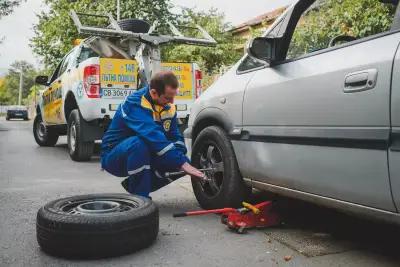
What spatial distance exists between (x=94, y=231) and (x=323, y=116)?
150 cm

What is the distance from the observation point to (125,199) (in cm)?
336

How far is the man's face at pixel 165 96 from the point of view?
3.68 metres

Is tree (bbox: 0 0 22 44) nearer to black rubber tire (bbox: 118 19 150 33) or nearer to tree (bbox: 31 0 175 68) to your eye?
tree (bbox: 31 0 175 68)

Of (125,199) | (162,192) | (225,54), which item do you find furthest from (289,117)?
(225,54)

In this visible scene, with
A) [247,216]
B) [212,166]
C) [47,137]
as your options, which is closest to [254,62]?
[212,166]

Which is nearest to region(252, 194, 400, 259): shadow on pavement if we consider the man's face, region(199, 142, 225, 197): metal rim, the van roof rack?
region(199, 142, 225, 197): metal rim

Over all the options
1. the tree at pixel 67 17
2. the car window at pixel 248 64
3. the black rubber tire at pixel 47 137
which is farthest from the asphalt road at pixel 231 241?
the tree at pixel 67 17

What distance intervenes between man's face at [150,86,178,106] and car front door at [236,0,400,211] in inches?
23.9

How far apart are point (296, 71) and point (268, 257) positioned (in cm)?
120

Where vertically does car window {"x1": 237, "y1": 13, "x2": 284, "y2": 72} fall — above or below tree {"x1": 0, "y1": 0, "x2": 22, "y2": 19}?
below

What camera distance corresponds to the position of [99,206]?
10.6 ft

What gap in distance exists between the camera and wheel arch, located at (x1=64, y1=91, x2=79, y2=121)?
8.23 metres

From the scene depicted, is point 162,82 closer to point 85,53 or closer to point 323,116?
point 323,116

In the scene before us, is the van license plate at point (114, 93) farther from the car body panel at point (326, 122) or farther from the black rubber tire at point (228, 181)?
the car body panel at point (326, 122)
